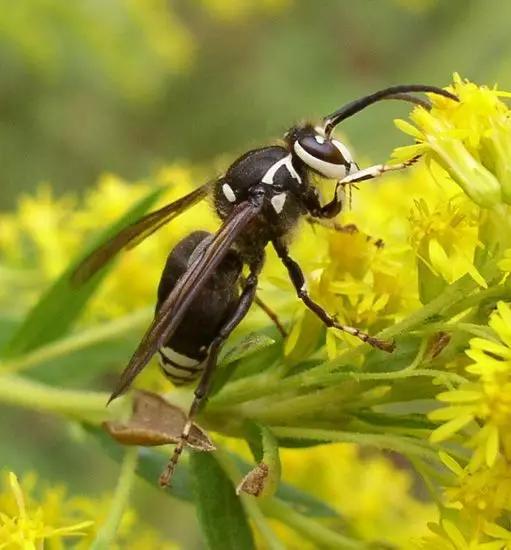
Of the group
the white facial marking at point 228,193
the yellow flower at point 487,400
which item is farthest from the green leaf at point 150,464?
the yellow flower at point 487,400

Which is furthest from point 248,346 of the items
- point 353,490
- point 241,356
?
point 353,490

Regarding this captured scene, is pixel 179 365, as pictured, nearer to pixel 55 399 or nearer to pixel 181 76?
pixel 55 399

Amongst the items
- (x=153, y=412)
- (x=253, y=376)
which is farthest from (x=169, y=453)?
(x=253, y=376)

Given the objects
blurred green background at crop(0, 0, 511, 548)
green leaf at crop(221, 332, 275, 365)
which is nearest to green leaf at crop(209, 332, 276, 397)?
green leaf at crop(221, 332, 275, 365)

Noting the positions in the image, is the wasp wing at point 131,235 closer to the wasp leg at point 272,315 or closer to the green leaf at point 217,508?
the wasp leg at point 272,315

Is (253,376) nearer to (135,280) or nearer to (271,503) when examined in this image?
(271,503)

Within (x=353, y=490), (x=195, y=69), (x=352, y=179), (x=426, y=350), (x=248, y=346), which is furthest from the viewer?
(x=195, y=69)
